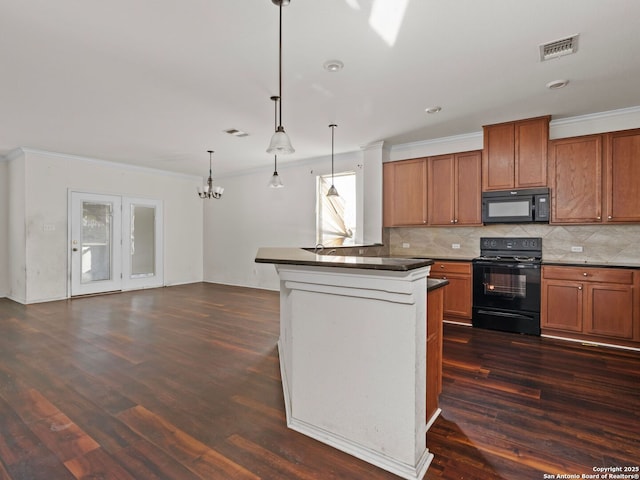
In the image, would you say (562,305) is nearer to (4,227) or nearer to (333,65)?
(333,65)

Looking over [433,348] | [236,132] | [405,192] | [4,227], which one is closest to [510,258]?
[405,192]

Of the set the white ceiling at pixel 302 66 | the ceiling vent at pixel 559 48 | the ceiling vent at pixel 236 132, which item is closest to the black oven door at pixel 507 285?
the white ceiling at pixel 302 66

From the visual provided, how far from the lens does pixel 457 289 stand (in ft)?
15.2

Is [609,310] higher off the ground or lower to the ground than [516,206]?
lower

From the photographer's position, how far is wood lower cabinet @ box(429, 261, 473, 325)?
15.0ft

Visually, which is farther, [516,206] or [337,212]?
[337,212]

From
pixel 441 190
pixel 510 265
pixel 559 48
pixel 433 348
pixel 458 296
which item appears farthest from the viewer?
pixel 441 190

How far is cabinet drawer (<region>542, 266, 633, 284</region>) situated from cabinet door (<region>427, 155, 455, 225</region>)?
136 centimetres

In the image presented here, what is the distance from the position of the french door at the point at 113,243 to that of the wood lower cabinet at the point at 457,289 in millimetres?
5973

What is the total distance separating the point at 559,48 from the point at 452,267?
2750 millimetres

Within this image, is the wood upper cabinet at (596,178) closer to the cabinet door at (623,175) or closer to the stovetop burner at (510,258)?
the cabinet door at (623,175)

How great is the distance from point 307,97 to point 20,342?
4077 mm

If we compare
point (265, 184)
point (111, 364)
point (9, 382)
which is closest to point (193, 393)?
point (111, 364)

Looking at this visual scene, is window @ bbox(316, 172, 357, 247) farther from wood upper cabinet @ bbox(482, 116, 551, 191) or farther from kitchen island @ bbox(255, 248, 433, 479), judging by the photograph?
kitchen island @ bbox(255, 248, 433, 479)
